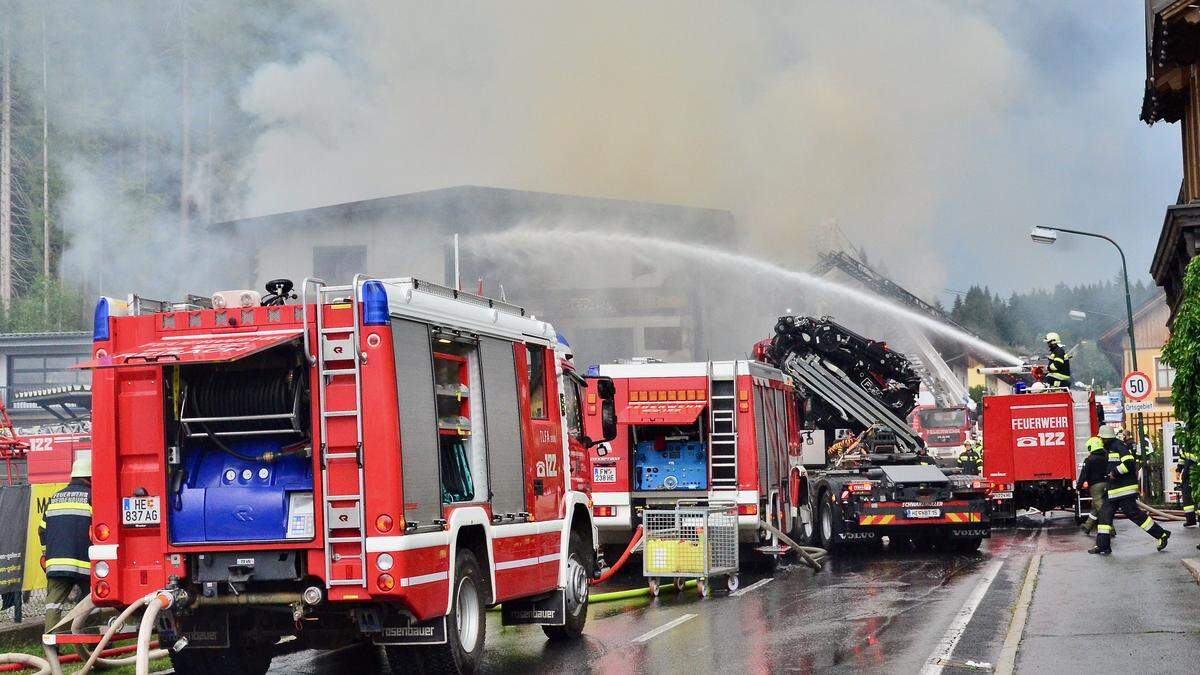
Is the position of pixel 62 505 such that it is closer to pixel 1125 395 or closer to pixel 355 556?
pixel 355 556

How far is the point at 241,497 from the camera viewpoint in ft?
26.9

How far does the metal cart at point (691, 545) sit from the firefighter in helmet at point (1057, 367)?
10.6 meters

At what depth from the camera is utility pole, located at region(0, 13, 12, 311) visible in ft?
111

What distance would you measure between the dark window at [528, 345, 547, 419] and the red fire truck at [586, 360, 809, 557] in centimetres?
549

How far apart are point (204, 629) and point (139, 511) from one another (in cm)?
83

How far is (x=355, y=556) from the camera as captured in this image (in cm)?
787

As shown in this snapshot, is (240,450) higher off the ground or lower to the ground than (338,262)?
lower

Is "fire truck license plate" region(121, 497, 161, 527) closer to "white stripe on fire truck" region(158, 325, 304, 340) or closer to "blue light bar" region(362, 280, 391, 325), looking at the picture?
"white stripe on fire truck" region(158, 325, 304, 340)

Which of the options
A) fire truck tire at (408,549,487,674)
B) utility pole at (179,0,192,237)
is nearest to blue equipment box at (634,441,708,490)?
fire truck tire at (408,549,487,674)

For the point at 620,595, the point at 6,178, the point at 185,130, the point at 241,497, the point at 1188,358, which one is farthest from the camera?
the point at 6,178

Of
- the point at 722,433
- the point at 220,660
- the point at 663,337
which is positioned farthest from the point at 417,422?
the point at 663,337

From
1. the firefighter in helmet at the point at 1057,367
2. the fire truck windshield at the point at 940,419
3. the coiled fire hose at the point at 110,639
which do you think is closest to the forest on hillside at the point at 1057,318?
the fire truck windshield at the point at 940,419

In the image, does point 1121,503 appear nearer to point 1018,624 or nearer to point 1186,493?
point 1186,493

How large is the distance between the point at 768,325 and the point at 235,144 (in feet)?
57.5
